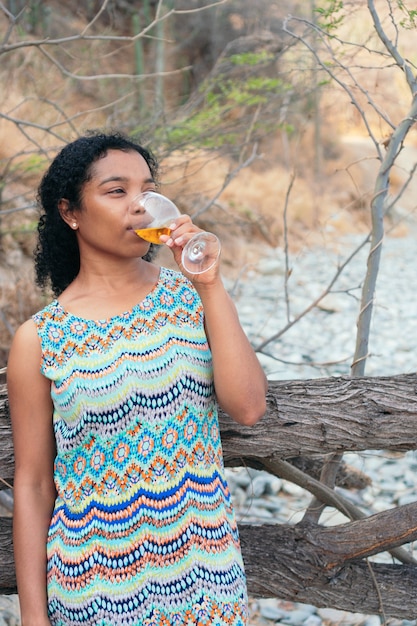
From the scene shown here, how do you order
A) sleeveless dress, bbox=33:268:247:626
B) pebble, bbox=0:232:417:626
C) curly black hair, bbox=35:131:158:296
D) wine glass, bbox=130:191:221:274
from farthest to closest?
pebble, bbox=0:232:417:626 → curly black hair, bbox=35:131:158:296 → sleeveless dress, bbox=33:268:247:626 → wine glass, bbox=130:191:221:274

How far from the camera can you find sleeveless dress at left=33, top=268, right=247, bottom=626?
1.68 metres

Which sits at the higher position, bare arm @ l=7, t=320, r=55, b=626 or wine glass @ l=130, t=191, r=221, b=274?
wine glass @ l=130, t=191, r=221, b=274

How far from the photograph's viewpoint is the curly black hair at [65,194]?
1787 mm

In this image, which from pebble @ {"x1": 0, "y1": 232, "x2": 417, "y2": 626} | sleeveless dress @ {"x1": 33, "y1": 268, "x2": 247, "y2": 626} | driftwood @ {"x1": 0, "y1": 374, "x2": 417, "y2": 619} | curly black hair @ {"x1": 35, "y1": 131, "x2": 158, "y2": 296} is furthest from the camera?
pebble @ {"x1": 0, "y1": 232, "x2": 417, "y2": 626}

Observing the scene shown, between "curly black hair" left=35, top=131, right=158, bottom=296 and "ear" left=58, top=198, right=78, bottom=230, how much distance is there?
12 millimetres

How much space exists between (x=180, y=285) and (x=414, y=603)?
1318 millimetres

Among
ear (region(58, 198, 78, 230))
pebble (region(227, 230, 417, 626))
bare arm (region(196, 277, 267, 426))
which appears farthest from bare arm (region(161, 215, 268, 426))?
pebble (region(227, 230, 417, 626))

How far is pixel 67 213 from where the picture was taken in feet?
6.06

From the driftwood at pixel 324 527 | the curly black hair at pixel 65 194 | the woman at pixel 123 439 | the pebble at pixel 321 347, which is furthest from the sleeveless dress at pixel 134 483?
the pebble at pixel 321 347

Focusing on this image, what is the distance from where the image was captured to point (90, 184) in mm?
1759

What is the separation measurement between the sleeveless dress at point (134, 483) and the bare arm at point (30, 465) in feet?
0.11

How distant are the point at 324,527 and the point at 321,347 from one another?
6.49 metres

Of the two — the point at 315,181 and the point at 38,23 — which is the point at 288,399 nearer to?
the point at 38,23

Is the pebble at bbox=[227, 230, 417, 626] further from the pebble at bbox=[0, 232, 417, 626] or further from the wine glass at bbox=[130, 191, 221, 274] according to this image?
the wine glass at bbox=[130, 191, 221, 274]
